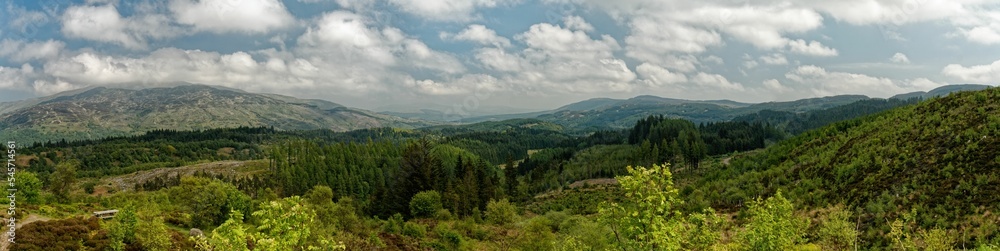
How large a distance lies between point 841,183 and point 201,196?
7017cm

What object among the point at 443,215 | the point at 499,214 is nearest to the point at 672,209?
the point at 499,214

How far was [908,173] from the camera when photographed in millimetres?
42812

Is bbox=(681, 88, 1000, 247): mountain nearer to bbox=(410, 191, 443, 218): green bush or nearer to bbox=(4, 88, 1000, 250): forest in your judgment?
bbox=(4, 88, 1000, 250): forest

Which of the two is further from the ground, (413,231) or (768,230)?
(768,230)

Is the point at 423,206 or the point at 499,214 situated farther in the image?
the point at 423,206

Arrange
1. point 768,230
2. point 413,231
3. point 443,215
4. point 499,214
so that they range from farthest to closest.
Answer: point 443,215, point 499,214, point 413,231, point 768,230

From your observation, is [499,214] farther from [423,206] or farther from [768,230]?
[768,230]

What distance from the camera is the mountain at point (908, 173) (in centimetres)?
3366

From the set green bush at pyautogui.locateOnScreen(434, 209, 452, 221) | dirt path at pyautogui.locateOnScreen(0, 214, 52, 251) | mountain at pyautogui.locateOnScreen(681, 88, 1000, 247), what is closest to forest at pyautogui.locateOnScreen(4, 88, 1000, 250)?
mountain at pyautogui.locateOnScreen(681, 88, 1000, 247)

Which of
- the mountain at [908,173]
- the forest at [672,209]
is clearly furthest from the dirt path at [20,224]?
the mountain at [908,173]

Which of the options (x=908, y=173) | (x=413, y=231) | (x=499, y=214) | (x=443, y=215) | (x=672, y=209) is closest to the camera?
(x=672, y=209)

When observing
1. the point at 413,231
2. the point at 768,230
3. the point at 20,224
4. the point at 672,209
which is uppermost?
the point at 672,209

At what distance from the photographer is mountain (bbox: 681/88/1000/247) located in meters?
33.7

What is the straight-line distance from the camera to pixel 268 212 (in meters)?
11.8
